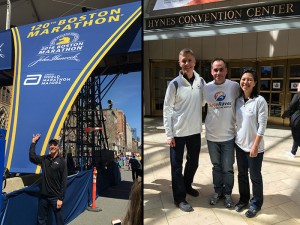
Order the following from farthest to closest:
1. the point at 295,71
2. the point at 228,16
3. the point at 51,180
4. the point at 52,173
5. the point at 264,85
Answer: the point at 264,85 → the point at 295,71 → the point at 228,16 → the point at 51,180 → the point at 52,173

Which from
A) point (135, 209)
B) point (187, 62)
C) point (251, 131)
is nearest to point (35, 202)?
point (135, 209)

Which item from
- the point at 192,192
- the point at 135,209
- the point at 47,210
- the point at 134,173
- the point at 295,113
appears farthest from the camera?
the point at 295,113

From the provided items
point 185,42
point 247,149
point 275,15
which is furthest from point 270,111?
point 247,149

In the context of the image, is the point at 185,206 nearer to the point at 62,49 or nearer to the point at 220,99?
the point at 220,99

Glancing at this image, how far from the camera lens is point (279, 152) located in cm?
454

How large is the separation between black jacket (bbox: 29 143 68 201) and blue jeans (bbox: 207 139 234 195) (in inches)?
48.4

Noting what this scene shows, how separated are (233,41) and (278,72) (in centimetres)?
142

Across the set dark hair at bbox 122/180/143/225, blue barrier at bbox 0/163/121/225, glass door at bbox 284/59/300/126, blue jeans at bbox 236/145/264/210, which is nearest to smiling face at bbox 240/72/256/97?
blue jeans at bbox 236/145/264/210

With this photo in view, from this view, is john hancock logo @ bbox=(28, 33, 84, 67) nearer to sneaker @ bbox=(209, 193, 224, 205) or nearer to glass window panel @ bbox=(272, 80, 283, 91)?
sneaker @ bbox=(209, 193, 224, 205)

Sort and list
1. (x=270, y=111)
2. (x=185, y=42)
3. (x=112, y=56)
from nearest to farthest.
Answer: (x=112, y=56), (x=270, y=111), (x=185, y=42)

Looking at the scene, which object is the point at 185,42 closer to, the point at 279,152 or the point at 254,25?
the point at 254,25

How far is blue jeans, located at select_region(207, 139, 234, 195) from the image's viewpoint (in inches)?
95.1

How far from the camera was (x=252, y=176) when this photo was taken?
2285mm

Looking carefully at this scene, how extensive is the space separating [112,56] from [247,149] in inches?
49.4
